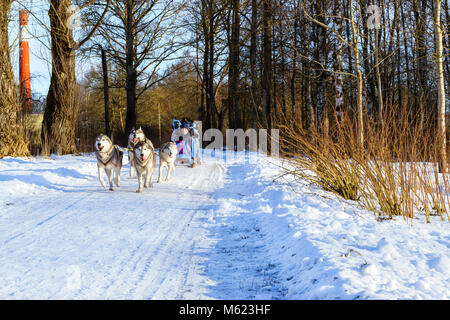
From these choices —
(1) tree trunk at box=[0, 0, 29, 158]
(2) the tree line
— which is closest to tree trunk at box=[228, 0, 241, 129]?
(2) the tree line

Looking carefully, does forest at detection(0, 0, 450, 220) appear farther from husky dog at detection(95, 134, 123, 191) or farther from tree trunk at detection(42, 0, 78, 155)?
husky dog at detection(95, 134, 123, 191)

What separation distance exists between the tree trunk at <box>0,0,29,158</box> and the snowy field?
5685mm

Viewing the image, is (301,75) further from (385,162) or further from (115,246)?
(115,246)

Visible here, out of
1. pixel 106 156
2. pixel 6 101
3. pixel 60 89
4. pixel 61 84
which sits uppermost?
pixel 61 84

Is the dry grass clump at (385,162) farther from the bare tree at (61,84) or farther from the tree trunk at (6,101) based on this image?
the bare tree at (61,84)

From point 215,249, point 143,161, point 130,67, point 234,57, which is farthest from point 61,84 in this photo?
point 234,57

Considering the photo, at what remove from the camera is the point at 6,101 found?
11875mm

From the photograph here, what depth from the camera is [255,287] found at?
10.4ft

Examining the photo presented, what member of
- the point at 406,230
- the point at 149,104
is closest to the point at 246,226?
the point at 406,230

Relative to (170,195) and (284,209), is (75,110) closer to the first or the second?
(170,195)

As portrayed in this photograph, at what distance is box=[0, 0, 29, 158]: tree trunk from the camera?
11.8 metres

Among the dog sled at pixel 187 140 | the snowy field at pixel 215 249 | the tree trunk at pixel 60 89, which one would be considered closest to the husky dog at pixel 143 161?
the snowy field at pixel 215 249

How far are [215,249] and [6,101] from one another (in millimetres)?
10775

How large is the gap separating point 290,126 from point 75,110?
37.5ft
